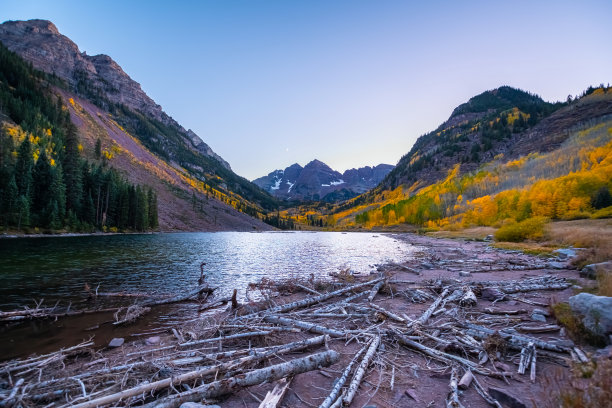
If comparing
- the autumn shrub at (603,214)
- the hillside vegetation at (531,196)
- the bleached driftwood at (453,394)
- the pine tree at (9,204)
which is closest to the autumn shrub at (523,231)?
the hillside vegetation at (531,196)

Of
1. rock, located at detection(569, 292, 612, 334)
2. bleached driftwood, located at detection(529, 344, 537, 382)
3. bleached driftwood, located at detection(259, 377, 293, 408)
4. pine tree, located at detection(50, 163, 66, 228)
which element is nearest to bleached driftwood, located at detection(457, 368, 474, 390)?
bleached driftwood, located at detection(529, 344, 537, 382)

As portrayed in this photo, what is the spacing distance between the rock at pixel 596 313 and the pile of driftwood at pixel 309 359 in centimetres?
77

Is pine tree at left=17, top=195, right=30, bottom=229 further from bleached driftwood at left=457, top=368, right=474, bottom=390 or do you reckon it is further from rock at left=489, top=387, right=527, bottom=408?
rock at left=489, top=387, right=527, bottom=408

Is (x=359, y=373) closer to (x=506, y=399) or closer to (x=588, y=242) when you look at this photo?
(x=506, y=399)

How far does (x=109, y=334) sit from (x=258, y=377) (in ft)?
29.3

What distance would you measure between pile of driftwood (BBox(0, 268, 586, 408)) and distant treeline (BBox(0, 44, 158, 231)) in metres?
68.6

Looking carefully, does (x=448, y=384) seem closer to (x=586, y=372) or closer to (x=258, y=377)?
(x=586, y=372)

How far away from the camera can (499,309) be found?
9984 mm

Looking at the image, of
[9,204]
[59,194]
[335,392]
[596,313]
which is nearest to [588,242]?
[596,313]

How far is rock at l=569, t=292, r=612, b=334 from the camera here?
592 centimetres

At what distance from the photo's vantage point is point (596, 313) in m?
6.18

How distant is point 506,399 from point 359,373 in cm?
271

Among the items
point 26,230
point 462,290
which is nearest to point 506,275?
point 462,290

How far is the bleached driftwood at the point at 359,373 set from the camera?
16.0 feet
